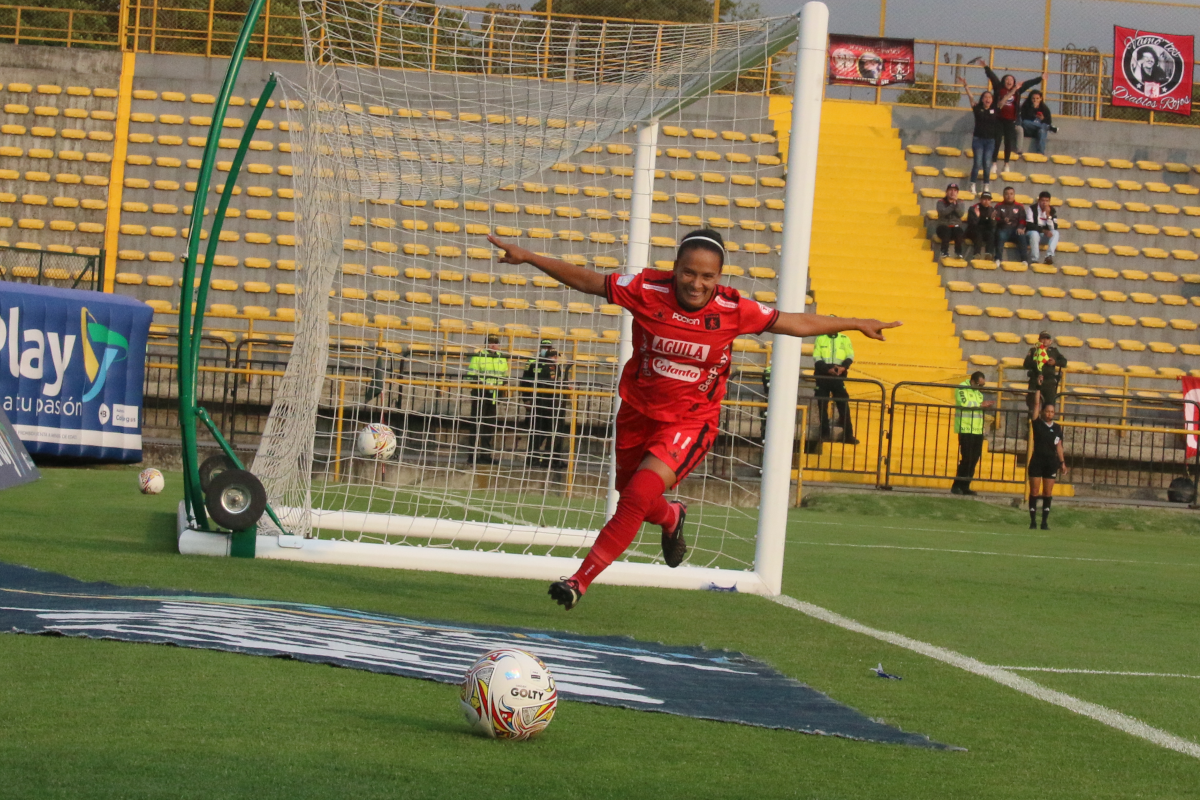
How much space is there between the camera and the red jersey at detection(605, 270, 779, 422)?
6520 millimetres

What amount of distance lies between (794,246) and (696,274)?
212 cm

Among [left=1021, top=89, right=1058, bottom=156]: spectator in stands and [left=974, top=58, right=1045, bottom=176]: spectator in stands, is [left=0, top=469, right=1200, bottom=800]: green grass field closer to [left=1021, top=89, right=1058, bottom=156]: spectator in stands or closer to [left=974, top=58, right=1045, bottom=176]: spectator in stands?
[left=974, top=58, right=1045, bottom=176]: spectator in stands

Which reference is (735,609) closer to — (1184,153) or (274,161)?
(274,161)

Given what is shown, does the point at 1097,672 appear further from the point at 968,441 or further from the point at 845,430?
the point at 968,441

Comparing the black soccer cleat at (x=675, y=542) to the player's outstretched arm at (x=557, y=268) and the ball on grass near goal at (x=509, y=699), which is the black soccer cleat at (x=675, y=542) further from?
the ball on grass near goal at (x=509, y=699)

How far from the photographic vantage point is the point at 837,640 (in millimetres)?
6645

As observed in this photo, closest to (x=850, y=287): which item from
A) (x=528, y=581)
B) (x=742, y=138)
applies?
(x=742, y=138)

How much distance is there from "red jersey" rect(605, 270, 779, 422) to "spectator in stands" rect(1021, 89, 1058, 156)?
21.1m

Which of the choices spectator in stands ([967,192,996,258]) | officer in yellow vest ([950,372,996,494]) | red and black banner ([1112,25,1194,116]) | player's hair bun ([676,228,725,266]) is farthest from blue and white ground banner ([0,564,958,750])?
red and black banner ([1112,25,1194,116])

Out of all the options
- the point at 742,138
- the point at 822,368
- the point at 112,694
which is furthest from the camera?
the point at 742,138

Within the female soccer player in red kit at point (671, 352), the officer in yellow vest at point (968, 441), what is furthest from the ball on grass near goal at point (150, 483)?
the officer in yellow vest at point (968, 441)

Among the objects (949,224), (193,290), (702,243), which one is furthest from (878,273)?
(702,243)

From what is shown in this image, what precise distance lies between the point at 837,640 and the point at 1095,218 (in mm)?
20968

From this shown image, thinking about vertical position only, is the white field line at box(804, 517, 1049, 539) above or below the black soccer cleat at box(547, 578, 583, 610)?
below
